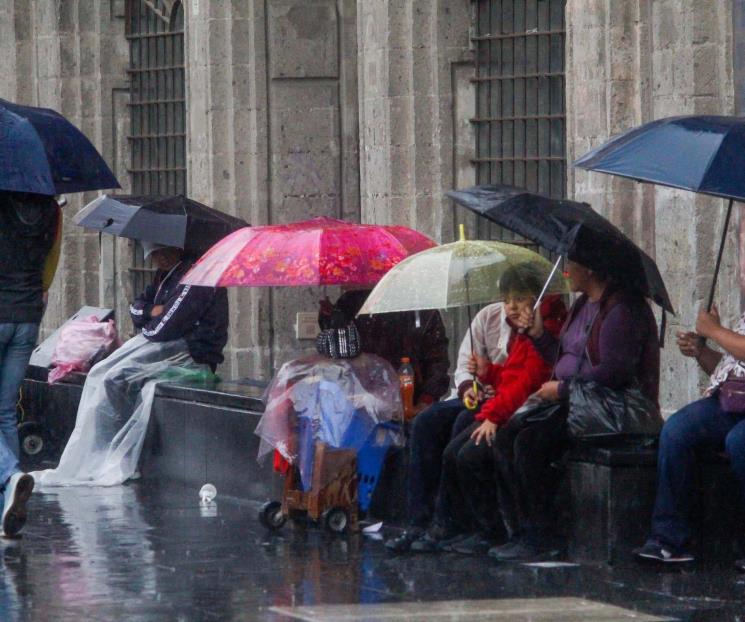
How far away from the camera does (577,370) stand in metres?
9.30

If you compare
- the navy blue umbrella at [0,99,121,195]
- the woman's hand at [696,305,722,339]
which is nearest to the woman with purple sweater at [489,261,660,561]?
the woman's hand at [696,305,722,339]

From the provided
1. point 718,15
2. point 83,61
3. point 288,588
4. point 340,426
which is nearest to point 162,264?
point 340,426

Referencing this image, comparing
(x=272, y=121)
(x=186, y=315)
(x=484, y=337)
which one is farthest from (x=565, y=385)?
(x=272, y=121)

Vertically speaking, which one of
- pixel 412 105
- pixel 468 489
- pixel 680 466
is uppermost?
pixel 412 105

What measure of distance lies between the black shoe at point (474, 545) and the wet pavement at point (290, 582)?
0.14m

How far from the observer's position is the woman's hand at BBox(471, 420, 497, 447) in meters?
9.45

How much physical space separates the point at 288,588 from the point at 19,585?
1.12 m

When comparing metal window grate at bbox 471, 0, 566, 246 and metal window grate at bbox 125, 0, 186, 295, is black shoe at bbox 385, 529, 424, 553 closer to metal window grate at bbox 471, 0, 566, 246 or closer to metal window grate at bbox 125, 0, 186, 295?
metal window grate at bbox 471, 0, 566, 246

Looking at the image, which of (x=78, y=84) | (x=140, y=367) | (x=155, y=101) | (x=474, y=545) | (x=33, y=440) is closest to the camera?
(x=474, y=545)

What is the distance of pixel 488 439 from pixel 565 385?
1.45 ft

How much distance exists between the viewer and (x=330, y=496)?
10.4 meters

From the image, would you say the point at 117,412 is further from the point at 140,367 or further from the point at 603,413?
the point at 603,413

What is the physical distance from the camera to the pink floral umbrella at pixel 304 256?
34.3 feet

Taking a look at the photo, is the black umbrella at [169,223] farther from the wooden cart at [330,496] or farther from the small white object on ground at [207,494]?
the wooden cart at [330,496]
